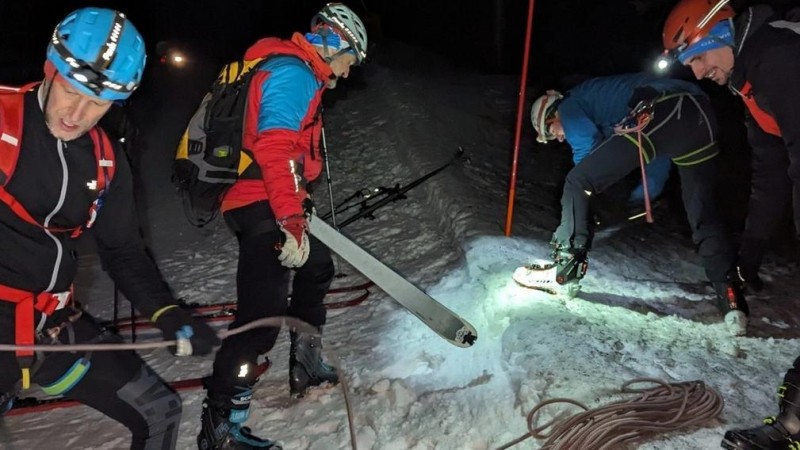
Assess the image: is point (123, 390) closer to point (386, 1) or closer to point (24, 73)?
point (386, 1)

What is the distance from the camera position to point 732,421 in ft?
10.6

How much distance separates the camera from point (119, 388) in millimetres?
2637

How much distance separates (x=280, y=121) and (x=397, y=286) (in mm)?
1351

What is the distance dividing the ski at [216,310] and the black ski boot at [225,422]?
2.12m

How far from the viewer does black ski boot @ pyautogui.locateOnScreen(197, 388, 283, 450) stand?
3332 mm

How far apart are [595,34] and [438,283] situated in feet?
31.8

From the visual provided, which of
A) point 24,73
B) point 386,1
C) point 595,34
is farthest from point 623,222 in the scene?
point 24,73

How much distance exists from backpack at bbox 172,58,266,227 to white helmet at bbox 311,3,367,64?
22.5 inches

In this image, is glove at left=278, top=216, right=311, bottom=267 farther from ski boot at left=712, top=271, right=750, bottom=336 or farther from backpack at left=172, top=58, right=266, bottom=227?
ski boot at left=712, top=271, right=750, bottom=336

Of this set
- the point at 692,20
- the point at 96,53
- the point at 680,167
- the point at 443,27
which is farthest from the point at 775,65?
the point at 443,27

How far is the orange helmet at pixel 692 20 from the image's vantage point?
3.81 metres

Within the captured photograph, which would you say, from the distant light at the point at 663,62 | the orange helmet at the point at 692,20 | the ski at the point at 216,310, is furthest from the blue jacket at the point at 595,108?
the ski at the point at 216,310

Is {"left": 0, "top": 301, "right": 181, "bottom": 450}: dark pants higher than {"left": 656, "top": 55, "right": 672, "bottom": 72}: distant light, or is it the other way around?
{"left": 656, "top": 55, "right": 672, "bottom": 72}: distant light

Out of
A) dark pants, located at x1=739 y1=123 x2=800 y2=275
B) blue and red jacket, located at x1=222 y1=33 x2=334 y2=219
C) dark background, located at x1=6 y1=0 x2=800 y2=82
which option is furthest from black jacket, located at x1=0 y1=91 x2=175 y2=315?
dark pants, located at x1=739 y1=123 x2=800 y2=275
